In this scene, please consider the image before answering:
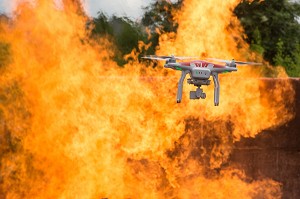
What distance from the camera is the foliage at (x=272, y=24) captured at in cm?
2389

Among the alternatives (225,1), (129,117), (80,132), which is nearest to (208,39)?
(225,1)

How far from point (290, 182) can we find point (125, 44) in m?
4.70

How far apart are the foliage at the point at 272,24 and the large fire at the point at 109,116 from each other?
10.6 metres

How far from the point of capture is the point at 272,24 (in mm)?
24328

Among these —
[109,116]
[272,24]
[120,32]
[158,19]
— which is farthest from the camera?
[272,24]

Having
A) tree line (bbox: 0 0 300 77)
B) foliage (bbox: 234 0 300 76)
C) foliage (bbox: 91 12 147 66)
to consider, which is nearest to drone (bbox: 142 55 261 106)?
foliage (bbox: 91 12 147 66)

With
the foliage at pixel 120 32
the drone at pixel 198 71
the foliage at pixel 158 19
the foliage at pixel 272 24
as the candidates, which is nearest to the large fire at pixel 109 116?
the foliage at pixel 120 32

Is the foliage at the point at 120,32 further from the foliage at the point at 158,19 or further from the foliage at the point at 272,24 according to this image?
the foliage at the point at 272,24

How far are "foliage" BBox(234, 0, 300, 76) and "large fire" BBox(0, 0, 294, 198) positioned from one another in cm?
1060

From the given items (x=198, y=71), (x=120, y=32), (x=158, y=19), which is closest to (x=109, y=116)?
(x=120, y=32)

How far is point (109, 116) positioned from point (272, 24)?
12.8 meters

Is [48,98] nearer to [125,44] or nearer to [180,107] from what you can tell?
[180,107]

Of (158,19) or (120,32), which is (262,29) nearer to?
(158,19)

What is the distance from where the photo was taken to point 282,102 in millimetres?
13398
